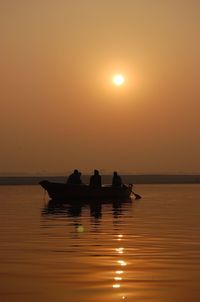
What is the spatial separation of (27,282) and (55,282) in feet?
1.49

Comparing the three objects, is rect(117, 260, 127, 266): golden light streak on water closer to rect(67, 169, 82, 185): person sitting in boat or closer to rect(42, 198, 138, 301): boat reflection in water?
rect(42, 198, 138, 301): boat reflection in water

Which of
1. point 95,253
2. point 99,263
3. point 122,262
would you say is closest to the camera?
point 99,263

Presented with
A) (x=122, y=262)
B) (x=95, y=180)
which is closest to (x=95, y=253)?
(x=122, y=262)

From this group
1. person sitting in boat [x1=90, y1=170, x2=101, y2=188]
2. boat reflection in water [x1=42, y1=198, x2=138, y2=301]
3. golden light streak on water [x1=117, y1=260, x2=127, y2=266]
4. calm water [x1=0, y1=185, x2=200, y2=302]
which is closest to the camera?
calm water [x1=0, y1=185, x2=200, y2=302]

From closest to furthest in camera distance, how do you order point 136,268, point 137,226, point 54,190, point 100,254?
1. point 136,268
2. point 100,254
3. point 137,226
4. point 54,190

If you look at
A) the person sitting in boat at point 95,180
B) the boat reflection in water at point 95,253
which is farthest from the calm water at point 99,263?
the person sitting in boat at point 95,180

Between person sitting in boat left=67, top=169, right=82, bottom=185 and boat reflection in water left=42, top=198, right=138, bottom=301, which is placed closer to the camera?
boat reflection in water left=42, top=198, right=138, bottom=301

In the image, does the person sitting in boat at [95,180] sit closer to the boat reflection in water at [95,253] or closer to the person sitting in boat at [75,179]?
the person sitting in boat at [75,179]

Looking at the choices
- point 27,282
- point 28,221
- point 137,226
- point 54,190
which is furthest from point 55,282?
point 54,190

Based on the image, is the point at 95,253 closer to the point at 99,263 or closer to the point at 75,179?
the point at 99,263

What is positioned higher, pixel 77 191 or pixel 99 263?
pixel 77 191

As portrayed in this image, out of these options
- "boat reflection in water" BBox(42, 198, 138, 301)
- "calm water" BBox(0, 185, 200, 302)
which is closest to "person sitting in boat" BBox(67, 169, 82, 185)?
"boat reflection in water" BBox(42, 198, 138, 301)

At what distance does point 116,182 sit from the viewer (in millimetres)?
43719

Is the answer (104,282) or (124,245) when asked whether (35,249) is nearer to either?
(124,245)
